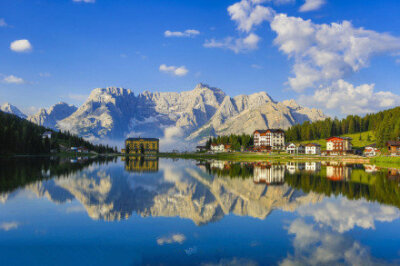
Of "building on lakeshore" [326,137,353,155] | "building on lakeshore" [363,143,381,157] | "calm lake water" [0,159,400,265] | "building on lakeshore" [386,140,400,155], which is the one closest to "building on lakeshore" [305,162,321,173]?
"calm lake water" [0,159,400,265]

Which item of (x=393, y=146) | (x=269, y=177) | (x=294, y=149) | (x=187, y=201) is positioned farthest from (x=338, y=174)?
(x=294, y=149)

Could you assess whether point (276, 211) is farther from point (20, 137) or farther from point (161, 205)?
point (20, 137)

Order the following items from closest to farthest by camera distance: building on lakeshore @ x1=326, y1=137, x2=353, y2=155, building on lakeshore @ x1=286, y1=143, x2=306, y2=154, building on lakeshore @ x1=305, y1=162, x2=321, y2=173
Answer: building on lakeshore @ x1=305, y1=162, x2=321, y2=173
building on lakeshore @ x1=326, y1=137, x2=353, y2=155
building on lakeshore @ x1=286, y1=143, x2=306, y2=154

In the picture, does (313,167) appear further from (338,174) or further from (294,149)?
(294,149)

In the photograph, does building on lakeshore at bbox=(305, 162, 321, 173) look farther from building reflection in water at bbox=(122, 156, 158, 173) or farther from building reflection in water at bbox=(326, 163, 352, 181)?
building reflection in water at bbox=(122, 156, 158, 173)

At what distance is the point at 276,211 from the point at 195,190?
53.2ft

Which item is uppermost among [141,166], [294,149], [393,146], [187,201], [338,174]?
[393,146]

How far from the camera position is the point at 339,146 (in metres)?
177

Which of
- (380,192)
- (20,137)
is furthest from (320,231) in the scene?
(20,137)

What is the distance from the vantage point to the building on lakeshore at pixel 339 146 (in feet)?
559

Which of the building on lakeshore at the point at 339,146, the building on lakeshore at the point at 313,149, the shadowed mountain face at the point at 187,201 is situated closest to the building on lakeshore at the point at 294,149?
the building on lakeshore at the point at 313,149

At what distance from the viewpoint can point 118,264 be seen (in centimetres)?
1506

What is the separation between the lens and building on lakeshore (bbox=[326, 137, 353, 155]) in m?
170

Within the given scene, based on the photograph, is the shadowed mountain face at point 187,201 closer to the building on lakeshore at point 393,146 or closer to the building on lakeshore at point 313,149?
the building on lakeshore at point 393,146
